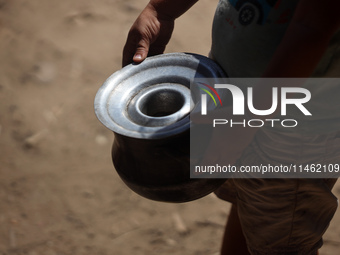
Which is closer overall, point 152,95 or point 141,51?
point 152,95

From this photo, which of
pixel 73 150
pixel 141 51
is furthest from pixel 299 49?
pixel 73 150

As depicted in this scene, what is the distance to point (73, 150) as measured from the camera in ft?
9.09

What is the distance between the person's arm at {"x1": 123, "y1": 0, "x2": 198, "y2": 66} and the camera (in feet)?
5.51

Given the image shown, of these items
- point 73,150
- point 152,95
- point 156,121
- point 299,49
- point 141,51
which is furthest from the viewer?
point 73,150

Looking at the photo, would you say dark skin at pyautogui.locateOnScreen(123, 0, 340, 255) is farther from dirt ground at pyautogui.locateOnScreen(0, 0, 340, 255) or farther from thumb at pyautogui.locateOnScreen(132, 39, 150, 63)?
dirt ground at pyautogui.locateOnScreen(0, 0, 340, 255)

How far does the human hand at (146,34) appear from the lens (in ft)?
5.49

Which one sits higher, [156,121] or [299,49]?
[299,49]

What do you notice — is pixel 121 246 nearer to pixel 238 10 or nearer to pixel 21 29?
pixel 238 10

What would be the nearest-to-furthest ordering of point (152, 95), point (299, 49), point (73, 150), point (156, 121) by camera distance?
point (299, 49) < point (156, 121) < point (152, 95) < point (73, 150)

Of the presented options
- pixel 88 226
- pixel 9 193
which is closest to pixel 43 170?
pixel 9 193

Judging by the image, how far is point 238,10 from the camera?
1.35m

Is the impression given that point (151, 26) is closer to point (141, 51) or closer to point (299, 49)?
point (141, 51)

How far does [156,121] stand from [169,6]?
52cm

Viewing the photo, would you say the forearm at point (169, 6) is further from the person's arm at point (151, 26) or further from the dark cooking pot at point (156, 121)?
the dark cooking pot at point (156, 121)
